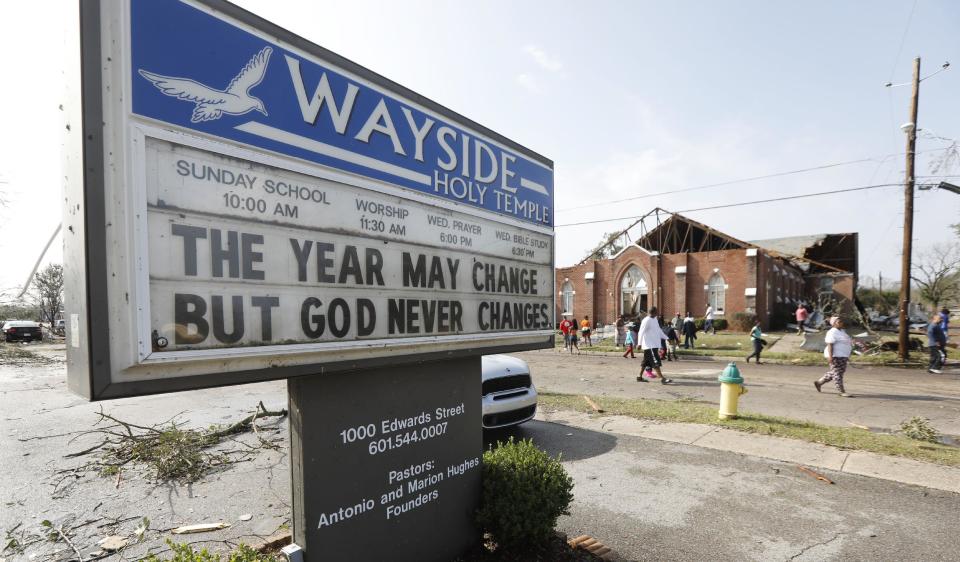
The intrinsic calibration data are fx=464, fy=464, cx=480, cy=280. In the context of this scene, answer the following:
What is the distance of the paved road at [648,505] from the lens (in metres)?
3.67

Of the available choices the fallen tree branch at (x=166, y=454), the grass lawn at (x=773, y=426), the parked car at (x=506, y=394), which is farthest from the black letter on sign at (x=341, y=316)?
the grass lawn at (x=773, y=426)

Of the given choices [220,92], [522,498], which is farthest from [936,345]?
[220,92]

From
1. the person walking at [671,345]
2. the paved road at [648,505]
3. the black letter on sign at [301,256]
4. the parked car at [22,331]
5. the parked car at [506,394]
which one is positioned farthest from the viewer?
the parked car at [22,331]

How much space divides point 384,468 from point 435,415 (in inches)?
20.8

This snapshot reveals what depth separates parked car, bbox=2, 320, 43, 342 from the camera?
111 ft

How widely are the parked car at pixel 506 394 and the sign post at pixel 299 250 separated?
2.62 meters

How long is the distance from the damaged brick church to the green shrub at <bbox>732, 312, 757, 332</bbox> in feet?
2.00

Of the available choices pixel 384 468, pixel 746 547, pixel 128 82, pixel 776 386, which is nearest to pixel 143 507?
pixel 384 468

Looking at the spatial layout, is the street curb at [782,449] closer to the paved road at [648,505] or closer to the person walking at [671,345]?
the paved road at [648,505]

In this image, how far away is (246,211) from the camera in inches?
88.4

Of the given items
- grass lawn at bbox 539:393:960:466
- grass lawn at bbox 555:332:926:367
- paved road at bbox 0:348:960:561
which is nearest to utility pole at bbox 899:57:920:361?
grass lawn at bbox 555:332:926:367

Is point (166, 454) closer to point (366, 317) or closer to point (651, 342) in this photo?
point (366, 317)

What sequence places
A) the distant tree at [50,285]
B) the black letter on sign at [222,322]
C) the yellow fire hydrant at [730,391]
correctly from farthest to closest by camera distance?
the distant tree at [50,285] < the yellow fire hydrant at [730,391] < the black letter on sign at [222,322]

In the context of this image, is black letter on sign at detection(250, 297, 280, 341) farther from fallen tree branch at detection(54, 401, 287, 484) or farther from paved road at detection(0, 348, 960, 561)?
fallen tree branch at detection(54, 401, 287, 484)
